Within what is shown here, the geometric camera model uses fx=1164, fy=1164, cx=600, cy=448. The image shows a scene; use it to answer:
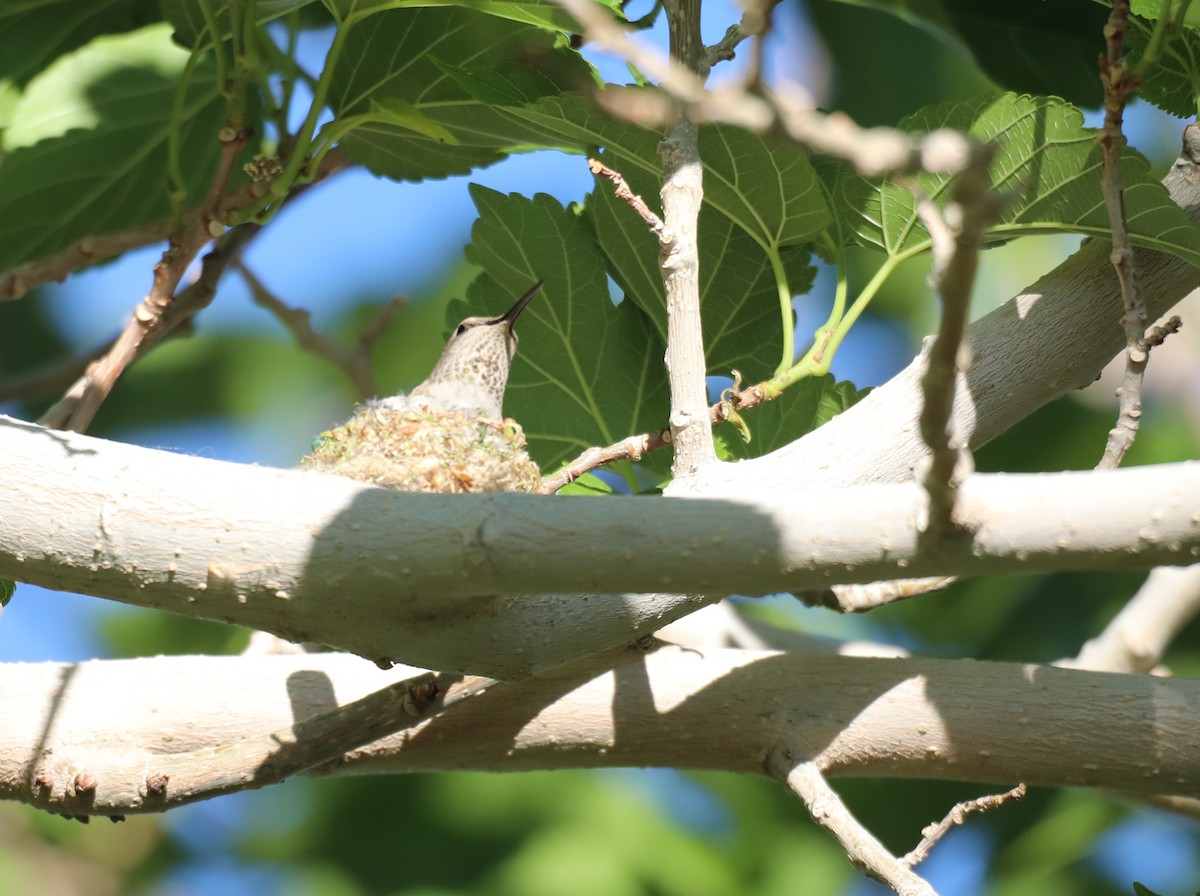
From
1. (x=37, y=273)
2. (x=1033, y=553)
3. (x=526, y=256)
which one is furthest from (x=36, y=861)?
(x=1033, y=553)

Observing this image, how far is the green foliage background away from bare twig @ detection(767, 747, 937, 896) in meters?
0.54

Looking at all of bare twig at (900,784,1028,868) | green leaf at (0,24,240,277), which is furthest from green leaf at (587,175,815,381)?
green leaf at (0,24,240,277)

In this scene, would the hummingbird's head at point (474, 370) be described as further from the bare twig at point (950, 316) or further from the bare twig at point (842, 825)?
the bare twig at point (950, 316)

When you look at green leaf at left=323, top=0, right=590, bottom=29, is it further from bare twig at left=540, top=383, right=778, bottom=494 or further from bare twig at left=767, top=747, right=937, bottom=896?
bare twig at left=767, top=747, right=937, bottom=896

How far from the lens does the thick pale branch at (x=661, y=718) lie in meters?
1.53

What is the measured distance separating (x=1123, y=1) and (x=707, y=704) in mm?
1023

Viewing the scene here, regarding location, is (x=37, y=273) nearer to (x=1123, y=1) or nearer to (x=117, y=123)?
(x=117, y=123)

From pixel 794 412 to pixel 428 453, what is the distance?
2.01ft

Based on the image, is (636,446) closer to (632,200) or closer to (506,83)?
(632,200)

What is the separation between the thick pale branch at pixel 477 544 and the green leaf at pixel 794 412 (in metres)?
0.69

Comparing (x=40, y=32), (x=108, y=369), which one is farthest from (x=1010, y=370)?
(x=40, y=32)

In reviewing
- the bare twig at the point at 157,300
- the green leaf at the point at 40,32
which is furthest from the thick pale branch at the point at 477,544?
the green leaf at the point at 40,32

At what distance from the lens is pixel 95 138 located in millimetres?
2379

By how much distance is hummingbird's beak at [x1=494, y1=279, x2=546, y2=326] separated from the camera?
6.66 ft
